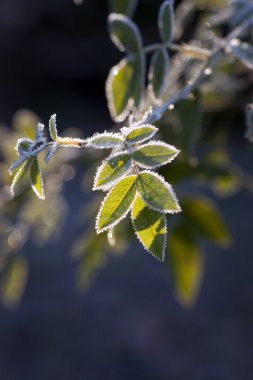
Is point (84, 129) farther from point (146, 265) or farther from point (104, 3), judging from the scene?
point (146, 265)

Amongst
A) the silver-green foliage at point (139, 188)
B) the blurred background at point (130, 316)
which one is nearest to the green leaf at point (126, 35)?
the silver-green foliage at point (139, 188)

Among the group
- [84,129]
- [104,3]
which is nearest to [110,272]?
[104,3]

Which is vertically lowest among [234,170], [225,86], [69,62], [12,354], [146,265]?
[234,170]

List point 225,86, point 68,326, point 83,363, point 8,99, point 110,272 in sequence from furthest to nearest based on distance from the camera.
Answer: point 8,99 < point 110,272 < point 68,326 < point 83,363 < point 225,86

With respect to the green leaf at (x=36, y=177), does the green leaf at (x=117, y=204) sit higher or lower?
lower

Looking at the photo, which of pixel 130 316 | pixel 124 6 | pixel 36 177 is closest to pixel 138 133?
pixel 36 177

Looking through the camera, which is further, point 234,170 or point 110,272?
point 110,272

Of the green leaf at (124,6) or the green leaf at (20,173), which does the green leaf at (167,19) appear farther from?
the green leaf at (20,173)
